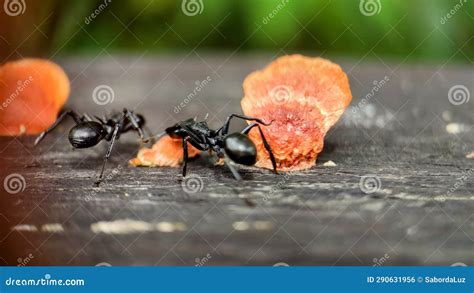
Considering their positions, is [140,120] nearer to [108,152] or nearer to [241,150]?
[108,152]

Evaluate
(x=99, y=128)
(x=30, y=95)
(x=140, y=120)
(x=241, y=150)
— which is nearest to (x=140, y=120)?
(x=140, y=120)

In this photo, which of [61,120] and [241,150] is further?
[61,120]

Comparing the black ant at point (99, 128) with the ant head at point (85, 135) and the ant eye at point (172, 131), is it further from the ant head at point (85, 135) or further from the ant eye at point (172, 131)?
the ant eye at point (172, 131)

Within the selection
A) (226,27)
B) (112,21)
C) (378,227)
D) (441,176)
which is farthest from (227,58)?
(378,227)

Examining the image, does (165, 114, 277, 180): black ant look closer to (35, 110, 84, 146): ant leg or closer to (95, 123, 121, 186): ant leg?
(95, 123, 121, 186): ant leg

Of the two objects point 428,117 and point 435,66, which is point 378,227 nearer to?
point 428,117
